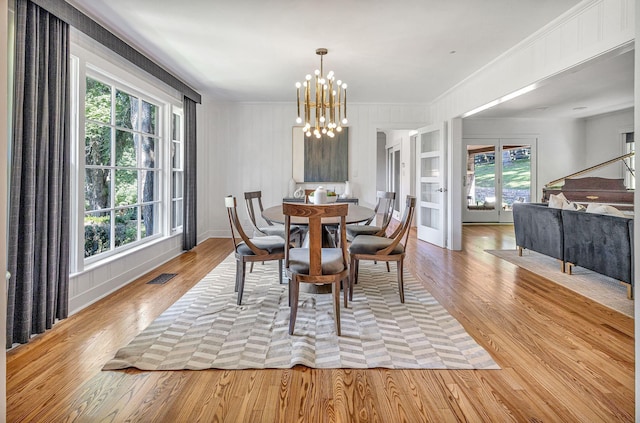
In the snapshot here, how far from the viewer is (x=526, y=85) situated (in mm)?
3859

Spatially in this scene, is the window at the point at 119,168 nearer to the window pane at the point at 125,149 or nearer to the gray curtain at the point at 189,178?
the window pane at the point at 125,149

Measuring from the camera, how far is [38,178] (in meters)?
2.55

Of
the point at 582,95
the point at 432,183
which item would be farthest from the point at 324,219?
the point at 582,95

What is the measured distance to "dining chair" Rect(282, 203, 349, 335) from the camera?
2477 millimetres

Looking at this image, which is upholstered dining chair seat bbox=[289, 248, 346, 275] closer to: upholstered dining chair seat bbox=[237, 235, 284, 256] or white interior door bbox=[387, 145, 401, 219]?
upholstered dining chair seat bbox=[237, 235, 284, 256]

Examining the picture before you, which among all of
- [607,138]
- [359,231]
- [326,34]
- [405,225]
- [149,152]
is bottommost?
[359,231]

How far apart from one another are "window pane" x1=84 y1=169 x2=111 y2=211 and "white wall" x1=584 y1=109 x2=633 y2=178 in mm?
9122

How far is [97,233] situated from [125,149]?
102 cm

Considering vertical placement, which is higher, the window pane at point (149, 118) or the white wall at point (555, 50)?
the white wall at point (555, 50)

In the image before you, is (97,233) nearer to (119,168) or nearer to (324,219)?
(119,168)

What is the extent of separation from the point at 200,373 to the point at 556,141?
936 centimetres

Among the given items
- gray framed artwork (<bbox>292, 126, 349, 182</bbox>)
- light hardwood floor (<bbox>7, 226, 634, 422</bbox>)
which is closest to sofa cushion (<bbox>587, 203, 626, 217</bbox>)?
light hardwood floor (<bbox>7, 226, 634, 422</bbox>)

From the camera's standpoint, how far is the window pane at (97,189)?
11.4ft

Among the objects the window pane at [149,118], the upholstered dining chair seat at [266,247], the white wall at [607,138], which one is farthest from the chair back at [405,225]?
the white wall at [607,138]
